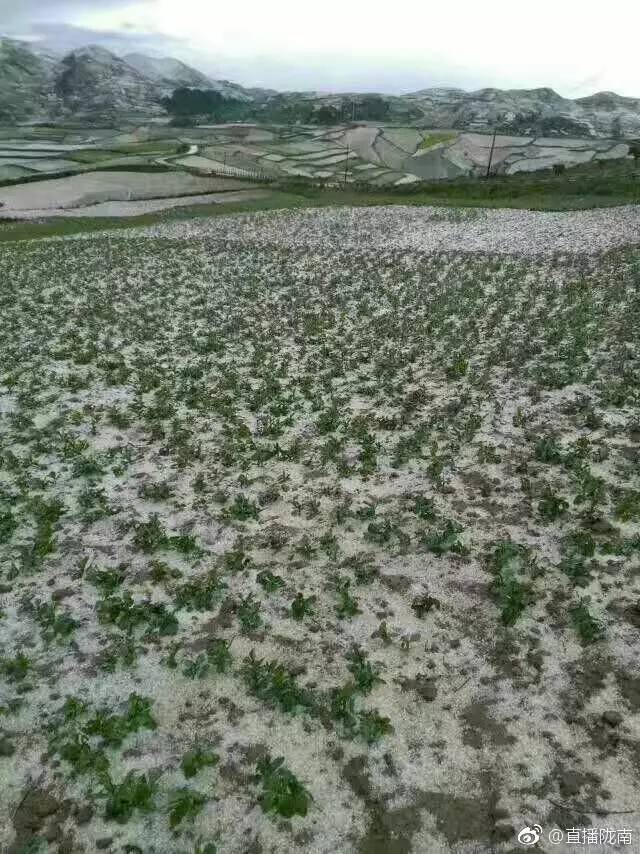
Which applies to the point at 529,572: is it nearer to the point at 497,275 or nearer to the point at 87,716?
the point at 87,716

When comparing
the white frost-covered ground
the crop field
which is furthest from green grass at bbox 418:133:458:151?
the crop field

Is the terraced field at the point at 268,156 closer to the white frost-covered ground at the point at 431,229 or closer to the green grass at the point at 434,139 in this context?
the green grass at the point at 434,139

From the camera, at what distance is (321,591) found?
880 cm

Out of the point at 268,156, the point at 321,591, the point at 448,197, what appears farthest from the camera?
the point at 268,156

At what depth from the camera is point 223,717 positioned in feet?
22.6

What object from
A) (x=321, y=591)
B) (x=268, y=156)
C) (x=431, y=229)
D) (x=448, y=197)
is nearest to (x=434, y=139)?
(x=268, y=156)

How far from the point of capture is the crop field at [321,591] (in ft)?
19.5

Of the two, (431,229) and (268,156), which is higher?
(268,156)

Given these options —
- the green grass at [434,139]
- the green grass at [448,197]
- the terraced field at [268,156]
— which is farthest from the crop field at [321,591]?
the green grass at [434,139]

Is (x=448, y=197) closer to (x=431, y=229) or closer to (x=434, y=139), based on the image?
(x=431, y=229)

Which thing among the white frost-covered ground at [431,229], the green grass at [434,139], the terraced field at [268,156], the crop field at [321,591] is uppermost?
the green grass at [434,139]

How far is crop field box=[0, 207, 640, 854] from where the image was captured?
5953 millimetres

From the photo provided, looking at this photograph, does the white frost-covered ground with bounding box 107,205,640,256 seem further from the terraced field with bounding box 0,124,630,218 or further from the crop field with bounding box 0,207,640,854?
the terraced field with bounding box 0,124,630,218

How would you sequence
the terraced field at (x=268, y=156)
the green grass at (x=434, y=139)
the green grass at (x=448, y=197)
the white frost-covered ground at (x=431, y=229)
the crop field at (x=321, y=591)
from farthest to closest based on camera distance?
the green grass at (x=434, y=139) → the terraced field at (x=268, y=156) → the green grass at (x=448, y=197) → the white frost-covered ground at (x=431, y=229) → the crop field at (x=321, y=591)
